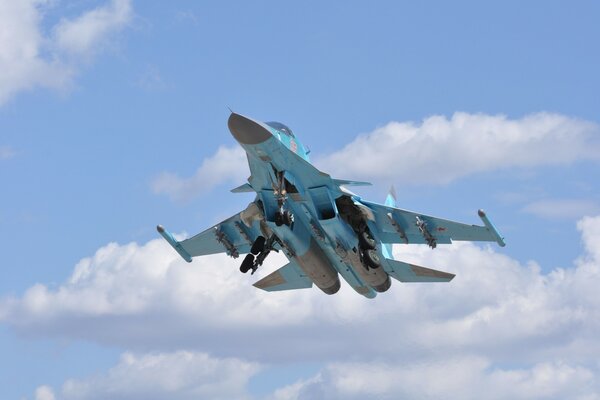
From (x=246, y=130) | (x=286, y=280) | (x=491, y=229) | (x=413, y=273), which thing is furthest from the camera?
(x=286, y=280)

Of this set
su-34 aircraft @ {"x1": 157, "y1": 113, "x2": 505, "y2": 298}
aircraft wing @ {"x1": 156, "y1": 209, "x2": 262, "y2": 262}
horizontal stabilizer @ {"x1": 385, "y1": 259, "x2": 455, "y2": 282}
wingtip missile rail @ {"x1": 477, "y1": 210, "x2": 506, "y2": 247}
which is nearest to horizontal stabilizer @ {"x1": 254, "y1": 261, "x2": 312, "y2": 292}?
su-34 aircraft @ {"x1": 157, "y1": 113, "x2": 505, "y2": 298}

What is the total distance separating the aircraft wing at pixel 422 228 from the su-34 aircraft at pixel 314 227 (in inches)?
1.6

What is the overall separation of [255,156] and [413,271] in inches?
413

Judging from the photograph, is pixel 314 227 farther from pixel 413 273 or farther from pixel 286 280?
pixel 286 280

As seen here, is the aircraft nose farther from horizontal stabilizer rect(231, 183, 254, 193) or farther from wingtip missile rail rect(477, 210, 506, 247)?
wingtip missile rail rect(477, 210, 506, 247)

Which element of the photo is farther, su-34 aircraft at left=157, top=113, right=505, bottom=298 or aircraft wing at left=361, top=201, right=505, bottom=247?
aircraft wing at left=361, top=201, right=505, bottom=247

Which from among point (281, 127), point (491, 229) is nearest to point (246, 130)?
point (281, 127)

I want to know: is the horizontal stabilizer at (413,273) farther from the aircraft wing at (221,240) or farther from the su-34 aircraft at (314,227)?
the aircraft wing at (221,240)

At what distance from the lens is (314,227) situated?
44.1 metres

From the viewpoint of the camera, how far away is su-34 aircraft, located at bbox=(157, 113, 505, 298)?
4178 centimetres

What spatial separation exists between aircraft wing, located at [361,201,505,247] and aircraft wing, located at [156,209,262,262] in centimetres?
526

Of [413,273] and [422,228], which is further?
[413,273]

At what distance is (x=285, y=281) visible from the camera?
50156mm

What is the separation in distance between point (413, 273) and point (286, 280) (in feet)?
19.0
